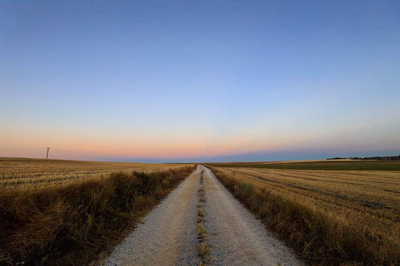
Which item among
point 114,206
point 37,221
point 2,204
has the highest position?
point 2,204

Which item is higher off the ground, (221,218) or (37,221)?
(37,221)

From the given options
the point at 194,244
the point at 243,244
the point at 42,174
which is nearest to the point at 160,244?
the point at 194,244

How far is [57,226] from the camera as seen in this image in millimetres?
5195

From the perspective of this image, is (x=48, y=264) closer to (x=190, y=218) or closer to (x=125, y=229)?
(x=125, y=229)

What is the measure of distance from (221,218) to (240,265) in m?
4.28

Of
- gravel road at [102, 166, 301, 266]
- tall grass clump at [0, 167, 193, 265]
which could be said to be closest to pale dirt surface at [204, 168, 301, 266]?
gravel road at [102, 166, 301, 266]

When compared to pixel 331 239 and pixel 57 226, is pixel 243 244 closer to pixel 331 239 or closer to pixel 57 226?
pixel 331 239

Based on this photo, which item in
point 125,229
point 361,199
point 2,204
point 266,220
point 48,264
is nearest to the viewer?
point 48,264

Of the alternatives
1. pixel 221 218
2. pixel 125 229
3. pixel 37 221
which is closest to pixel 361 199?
pixel 221 218

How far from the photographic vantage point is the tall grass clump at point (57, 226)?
4.48m

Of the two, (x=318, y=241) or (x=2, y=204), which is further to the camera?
(x=318, y=241)

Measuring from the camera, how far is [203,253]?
5098 mm

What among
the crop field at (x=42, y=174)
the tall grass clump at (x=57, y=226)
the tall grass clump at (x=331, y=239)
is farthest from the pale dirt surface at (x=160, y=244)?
the crop field at (x=42, y=174)

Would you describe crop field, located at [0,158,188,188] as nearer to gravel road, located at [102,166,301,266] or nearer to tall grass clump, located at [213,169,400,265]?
gravel road, located at [102,166,301,266]
